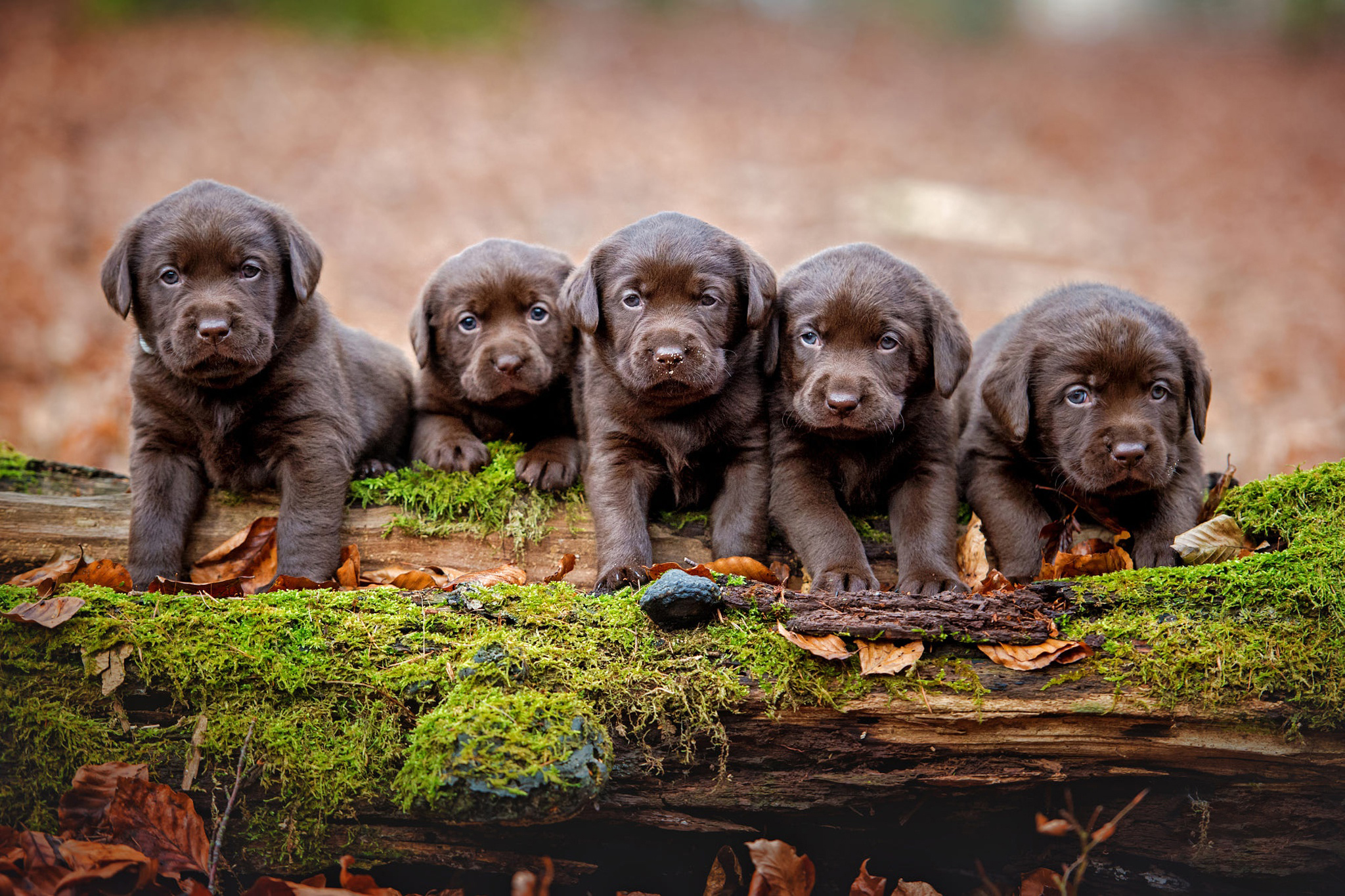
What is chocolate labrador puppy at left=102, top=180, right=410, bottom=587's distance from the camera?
4750mm

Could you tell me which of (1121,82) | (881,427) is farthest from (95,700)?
(1121,82)

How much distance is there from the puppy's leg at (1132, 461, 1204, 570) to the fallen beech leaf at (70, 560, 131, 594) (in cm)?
452

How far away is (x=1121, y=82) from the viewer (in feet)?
97.2

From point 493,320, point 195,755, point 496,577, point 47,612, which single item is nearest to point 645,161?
point 493,320

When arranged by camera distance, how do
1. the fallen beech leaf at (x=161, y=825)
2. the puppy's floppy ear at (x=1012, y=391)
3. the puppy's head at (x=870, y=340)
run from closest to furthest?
the fallen beech leaf at (x=161, y=825) → the puppy's head at (x=870, y=340) → the puppy's floppy ear at (x=1012, y=391)

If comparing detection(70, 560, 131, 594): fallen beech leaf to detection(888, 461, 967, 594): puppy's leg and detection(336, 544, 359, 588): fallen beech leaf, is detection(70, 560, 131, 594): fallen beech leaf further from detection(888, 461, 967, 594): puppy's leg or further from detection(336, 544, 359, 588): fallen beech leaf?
detection(888, 461, 967, 594): puppy's leg

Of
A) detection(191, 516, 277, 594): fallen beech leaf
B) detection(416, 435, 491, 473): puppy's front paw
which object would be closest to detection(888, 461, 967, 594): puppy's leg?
detection(416, 435, 491, 473): puppy's front paw

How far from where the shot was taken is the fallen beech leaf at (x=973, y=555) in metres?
5.06

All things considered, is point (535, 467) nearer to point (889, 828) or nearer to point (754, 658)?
point (754, 658)

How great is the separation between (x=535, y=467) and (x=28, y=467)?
280cm

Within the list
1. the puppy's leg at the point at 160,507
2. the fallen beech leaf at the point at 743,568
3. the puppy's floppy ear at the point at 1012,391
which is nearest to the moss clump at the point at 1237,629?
the puppy's floppy ear at the point at 1012,391

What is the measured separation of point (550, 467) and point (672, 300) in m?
1.11

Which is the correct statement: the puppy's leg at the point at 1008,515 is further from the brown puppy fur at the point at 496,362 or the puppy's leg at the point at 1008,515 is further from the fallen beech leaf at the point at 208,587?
the fallen beech leaf at the point at 208,587

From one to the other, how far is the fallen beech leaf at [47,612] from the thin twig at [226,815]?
797 millimetres
